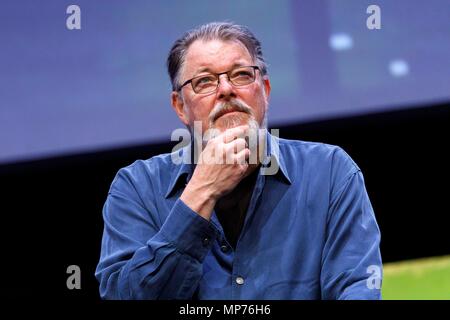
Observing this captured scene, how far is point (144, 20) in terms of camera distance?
307 cm

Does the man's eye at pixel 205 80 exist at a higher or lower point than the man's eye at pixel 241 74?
lower

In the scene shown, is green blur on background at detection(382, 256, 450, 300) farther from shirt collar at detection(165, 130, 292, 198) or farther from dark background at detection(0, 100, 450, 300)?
shirt collar at detection(165, 130, 292, 198)

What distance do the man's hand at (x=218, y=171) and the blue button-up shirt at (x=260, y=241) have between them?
0.14ft

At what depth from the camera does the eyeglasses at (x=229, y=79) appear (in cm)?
197

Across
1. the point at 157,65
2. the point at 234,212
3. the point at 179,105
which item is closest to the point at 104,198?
the point at 157,65

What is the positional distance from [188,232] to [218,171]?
0.18 m

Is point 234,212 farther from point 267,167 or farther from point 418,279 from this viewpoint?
point 418,279

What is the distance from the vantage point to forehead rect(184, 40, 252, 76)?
77.8 inches

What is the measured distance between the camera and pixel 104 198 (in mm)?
3242

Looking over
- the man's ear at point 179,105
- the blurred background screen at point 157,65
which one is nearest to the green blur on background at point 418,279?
the blurred background screen at point 157,65

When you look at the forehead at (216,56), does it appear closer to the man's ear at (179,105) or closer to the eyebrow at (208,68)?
the eyebrow at (208,68)
